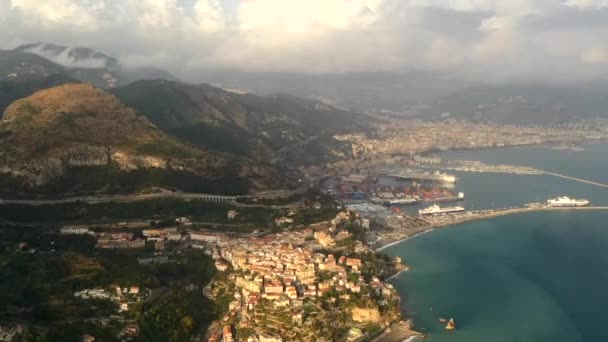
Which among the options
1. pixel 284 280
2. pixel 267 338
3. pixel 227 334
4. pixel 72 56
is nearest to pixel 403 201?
pixel 284 280

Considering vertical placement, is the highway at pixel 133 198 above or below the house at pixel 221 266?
above

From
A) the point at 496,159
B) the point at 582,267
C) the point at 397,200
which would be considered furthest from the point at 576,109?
the point at 582,267

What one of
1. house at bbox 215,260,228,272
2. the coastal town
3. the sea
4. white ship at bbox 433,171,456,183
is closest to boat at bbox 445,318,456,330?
the coastal town

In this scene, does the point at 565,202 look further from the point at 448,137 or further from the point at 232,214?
the point at 448,137

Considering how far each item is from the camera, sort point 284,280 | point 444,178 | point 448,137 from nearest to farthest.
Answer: point 284,280 < point 444,178 < point 448,137

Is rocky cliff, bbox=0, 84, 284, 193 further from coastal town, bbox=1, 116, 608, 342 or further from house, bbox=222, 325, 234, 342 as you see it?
house, bbox=222, 325, 234, 342

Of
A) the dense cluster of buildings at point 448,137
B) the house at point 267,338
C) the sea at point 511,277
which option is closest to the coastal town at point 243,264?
the house at point 267,338

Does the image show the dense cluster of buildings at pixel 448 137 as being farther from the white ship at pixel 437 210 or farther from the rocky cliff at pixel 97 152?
the rocky cliff at pixel 97 152

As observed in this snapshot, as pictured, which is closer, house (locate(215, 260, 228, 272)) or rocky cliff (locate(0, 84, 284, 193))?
house (locate(215, 260, 228, 272))
